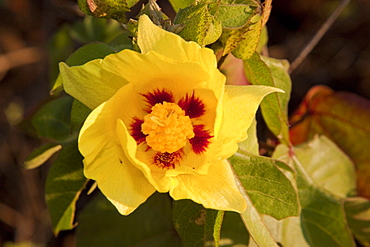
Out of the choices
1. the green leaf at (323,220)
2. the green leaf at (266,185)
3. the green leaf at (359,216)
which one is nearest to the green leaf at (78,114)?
the green leaf at (266,185)

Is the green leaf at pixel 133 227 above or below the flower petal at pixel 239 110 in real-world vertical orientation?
below

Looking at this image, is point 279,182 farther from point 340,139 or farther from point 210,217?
point 340,139

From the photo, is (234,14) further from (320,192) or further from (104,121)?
(320,192)

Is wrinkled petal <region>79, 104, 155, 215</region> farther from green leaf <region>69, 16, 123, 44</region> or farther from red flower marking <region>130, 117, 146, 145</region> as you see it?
green leaf <region>69, 16, 123, 44</region>

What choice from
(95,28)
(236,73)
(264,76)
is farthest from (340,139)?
(95,28)

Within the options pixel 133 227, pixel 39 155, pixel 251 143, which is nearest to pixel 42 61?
pixel 133 227

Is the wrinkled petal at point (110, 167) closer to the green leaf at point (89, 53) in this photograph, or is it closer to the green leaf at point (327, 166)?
the green leaf at point (89, 53)

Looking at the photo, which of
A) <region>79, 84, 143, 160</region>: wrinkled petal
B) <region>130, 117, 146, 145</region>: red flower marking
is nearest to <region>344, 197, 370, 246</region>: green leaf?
<region>130, 117, 146, 145</region>: red flower marking
